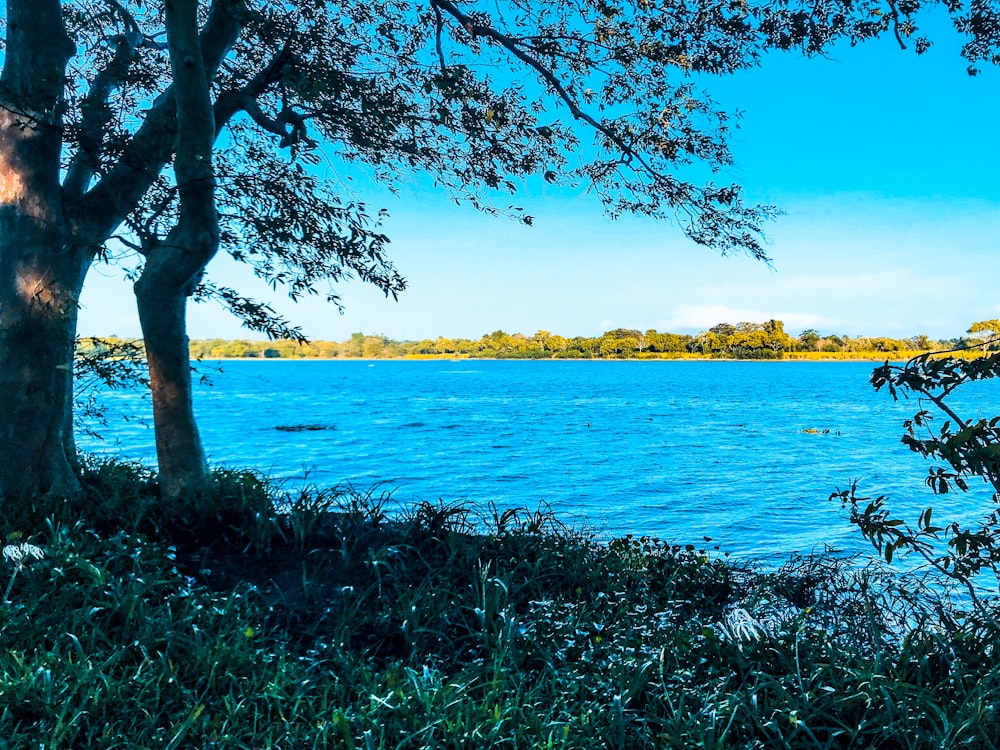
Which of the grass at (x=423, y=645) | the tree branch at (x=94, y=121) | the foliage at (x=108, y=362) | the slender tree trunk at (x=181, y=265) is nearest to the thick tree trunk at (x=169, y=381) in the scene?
the slender tree trunk at (x=181, y=265)

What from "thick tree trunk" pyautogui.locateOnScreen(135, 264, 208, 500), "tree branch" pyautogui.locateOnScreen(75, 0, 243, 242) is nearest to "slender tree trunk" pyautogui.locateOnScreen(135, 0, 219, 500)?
"thick tree trunk" pyautogui.locateOnScreen(135, 264, 208, 500)

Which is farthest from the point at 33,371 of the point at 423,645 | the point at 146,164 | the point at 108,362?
the point at 423,645

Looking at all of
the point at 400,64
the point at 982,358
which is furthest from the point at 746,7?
the point at 982,358

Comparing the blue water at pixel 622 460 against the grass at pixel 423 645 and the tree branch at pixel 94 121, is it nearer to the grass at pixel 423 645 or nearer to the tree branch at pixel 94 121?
the grass at pixel 423 645

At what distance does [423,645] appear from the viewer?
5.16 meters

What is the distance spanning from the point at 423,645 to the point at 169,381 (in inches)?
159

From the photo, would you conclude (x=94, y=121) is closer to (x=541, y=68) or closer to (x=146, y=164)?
(x=146, y=164)

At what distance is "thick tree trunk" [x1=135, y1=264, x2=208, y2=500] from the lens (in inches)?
290

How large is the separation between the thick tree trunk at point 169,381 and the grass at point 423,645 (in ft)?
1.29

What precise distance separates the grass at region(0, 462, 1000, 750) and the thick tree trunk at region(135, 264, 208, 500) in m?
0.39

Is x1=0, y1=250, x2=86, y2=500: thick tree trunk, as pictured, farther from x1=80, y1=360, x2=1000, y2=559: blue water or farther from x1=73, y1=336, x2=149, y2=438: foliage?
x1=80, y1=360, x2=1000, y2=559: blue water

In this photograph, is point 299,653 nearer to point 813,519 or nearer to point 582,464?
point 813,519

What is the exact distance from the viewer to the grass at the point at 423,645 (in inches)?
153

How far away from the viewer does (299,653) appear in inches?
198
